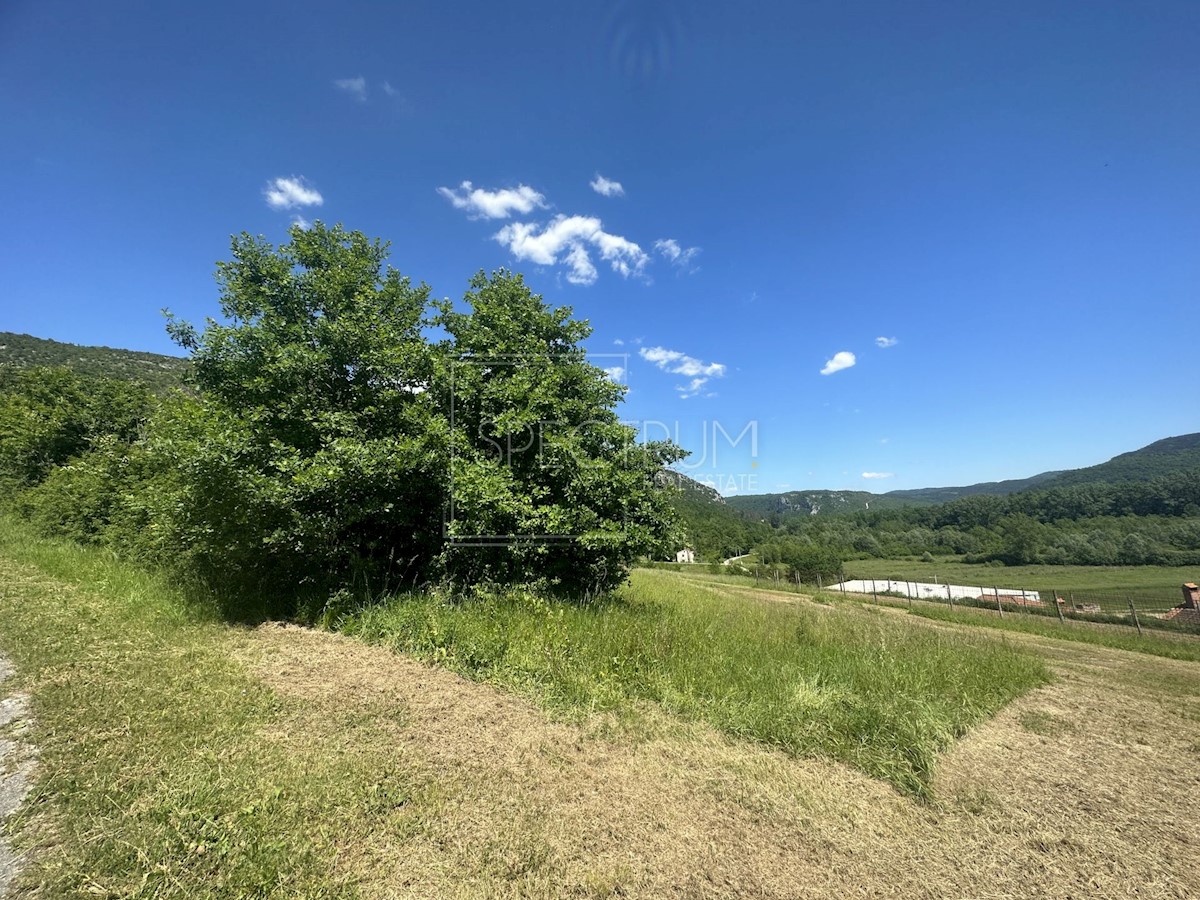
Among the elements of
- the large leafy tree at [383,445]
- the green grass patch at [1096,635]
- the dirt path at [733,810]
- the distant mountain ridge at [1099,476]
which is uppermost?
the distant mountain ridge at [1099,476]

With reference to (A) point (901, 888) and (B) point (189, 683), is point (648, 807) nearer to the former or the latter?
(A) point (901, 888)

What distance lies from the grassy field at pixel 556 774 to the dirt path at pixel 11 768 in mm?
78

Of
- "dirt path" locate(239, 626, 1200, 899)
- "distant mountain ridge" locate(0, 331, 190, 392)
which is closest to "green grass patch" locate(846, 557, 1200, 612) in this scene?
"dirt path" locate(239, 626, 1200, 899)

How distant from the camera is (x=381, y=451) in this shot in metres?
7.67

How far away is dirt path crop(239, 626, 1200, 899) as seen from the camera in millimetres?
2709

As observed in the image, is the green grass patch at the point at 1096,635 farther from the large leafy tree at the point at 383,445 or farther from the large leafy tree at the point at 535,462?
the large leafy tree at the point at 383,445

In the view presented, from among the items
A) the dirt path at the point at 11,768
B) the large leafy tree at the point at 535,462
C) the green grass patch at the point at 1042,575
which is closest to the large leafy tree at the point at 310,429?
the large leafy tree at the point at 535,462

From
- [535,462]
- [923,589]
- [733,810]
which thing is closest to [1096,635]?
[535,462]

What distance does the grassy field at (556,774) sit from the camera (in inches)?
105

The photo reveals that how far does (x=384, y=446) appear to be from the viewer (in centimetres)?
779

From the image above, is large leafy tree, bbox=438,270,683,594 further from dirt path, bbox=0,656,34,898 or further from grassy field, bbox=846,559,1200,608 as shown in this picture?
grassy field, bbox=846,559,1200,608

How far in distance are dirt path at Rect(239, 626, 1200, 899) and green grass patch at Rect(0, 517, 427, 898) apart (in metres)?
0.32

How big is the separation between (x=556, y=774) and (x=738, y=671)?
301 centimetres

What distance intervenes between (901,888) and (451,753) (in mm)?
3280
